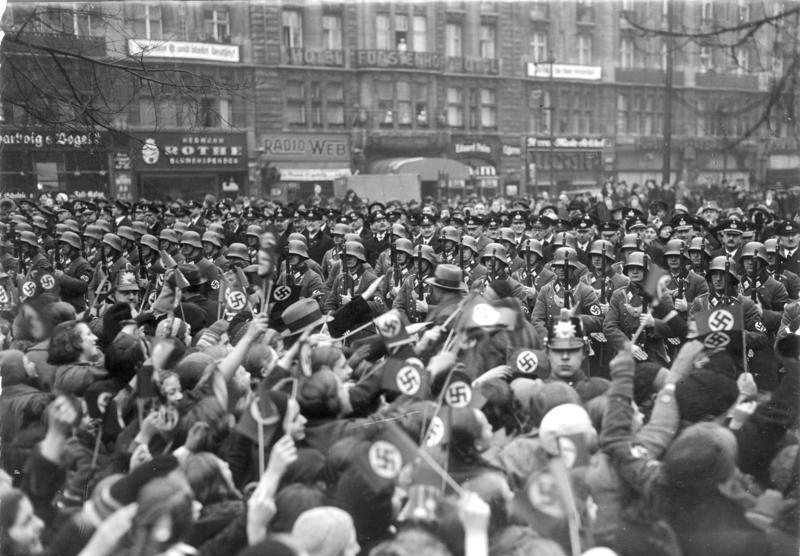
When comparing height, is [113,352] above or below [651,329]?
above

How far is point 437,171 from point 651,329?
16.9m

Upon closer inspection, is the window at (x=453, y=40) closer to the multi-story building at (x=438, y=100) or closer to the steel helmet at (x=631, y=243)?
the multi-story building at (x=438, y=100)

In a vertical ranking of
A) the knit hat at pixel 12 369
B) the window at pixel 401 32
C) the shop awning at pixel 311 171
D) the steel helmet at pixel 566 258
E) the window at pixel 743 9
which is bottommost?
the knit hat at pixel 12 369

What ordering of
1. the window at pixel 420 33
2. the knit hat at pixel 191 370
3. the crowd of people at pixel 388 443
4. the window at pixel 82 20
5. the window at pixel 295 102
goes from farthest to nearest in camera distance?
the window at pixel 295 102 → the window at pixel 420 33 → the window at pixel 82 20 → the knit hat at pixel 191 370 → the crowd of people at pixel 388 443

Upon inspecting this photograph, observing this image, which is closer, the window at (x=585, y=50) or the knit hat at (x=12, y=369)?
the knit hat at (x=12, y=369)

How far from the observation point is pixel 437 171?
24.5m

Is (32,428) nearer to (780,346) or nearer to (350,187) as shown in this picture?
(780,346)

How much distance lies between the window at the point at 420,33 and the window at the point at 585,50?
147 inches

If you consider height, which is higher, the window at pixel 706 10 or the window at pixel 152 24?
the window at pixel 152 24

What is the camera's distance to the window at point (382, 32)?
20.3 metres

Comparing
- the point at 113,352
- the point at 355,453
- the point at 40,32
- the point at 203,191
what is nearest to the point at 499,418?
the point at 355,453

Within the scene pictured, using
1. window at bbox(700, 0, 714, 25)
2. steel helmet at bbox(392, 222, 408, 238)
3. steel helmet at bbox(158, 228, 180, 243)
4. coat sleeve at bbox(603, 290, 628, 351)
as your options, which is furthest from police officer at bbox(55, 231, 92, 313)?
window at bbox(700, 0, 714, 25)

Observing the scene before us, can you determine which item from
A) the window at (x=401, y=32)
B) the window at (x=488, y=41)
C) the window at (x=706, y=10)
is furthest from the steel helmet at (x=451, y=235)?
the window at (x=401, y=32)

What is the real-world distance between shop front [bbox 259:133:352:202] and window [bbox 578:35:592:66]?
709 centimetres
